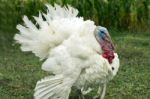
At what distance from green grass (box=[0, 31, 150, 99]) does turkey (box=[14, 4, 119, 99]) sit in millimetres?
834

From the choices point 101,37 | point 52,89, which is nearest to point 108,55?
point 101,37

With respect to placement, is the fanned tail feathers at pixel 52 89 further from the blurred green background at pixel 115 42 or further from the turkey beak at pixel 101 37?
the blurred green background at pixel 115 42

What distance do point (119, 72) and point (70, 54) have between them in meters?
2.47

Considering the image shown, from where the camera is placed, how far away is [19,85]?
7938 mm

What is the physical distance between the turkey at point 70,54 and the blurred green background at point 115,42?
905mm

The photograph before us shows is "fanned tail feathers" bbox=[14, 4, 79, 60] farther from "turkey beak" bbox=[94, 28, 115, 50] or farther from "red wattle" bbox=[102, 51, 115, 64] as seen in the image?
"red wattle" bbox=[102, 51, 115, 64]

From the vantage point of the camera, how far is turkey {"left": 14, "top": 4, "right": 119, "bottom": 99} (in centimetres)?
640

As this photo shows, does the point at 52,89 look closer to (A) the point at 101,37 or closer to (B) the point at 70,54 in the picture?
(B) the point at 70,54

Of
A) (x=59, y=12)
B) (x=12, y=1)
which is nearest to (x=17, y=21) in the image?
(x=12, y=1)

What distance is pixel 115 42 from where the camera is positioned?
1102 centimetres

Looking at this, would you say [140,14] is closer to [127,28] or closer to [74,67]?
[127,28]

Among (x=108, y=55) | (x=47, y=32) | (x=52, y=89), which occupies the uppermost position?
(x=47, y=32)

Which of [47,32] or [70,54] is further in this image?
[47,32]

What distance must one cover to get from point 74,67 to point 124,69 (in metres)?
2.72
